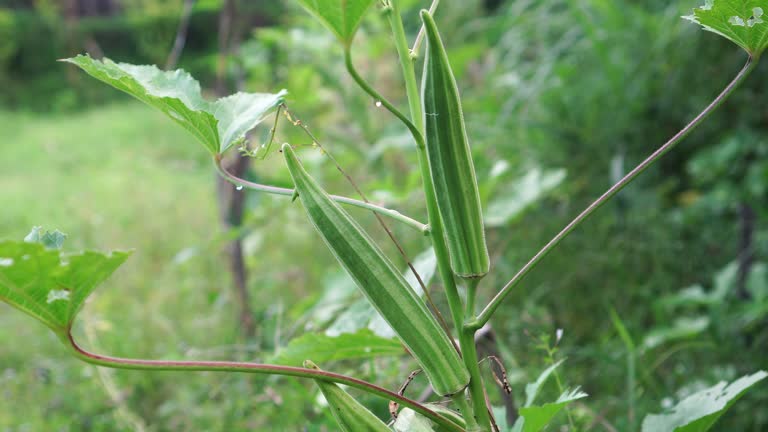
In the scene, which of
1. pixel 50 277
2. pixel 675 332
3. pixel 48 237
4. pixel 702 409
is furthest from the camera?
pixel 675 332

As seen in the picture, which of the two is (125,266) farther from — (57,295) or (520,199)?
(57,295)

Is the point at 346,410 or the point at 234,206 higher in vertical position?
the point at 346,410

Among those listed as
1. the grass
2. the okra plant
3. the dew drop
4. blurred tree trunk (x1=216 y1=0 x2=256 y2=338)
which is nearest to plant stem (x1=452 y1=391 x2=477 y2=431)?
the okra plant

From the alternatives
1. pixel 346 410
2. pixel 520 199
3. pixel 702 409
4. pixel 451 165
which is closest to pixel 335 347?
pixel 346 410

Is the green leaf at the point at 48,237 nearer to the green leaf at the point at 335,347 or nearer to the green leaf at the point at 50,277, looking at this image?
the green leaf at the point at 50,277

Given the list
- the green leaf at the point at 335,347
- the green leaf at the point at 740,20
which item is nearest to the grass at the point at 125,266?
the green leaf at the point at 335,347

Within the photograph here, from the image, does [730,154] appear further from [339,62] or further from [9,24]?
[9,24]

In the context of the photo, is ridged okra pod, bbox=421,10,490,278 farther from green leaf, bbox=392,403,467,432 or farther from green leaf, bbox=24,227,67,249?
green leaf, bbox=24,227,67,249
